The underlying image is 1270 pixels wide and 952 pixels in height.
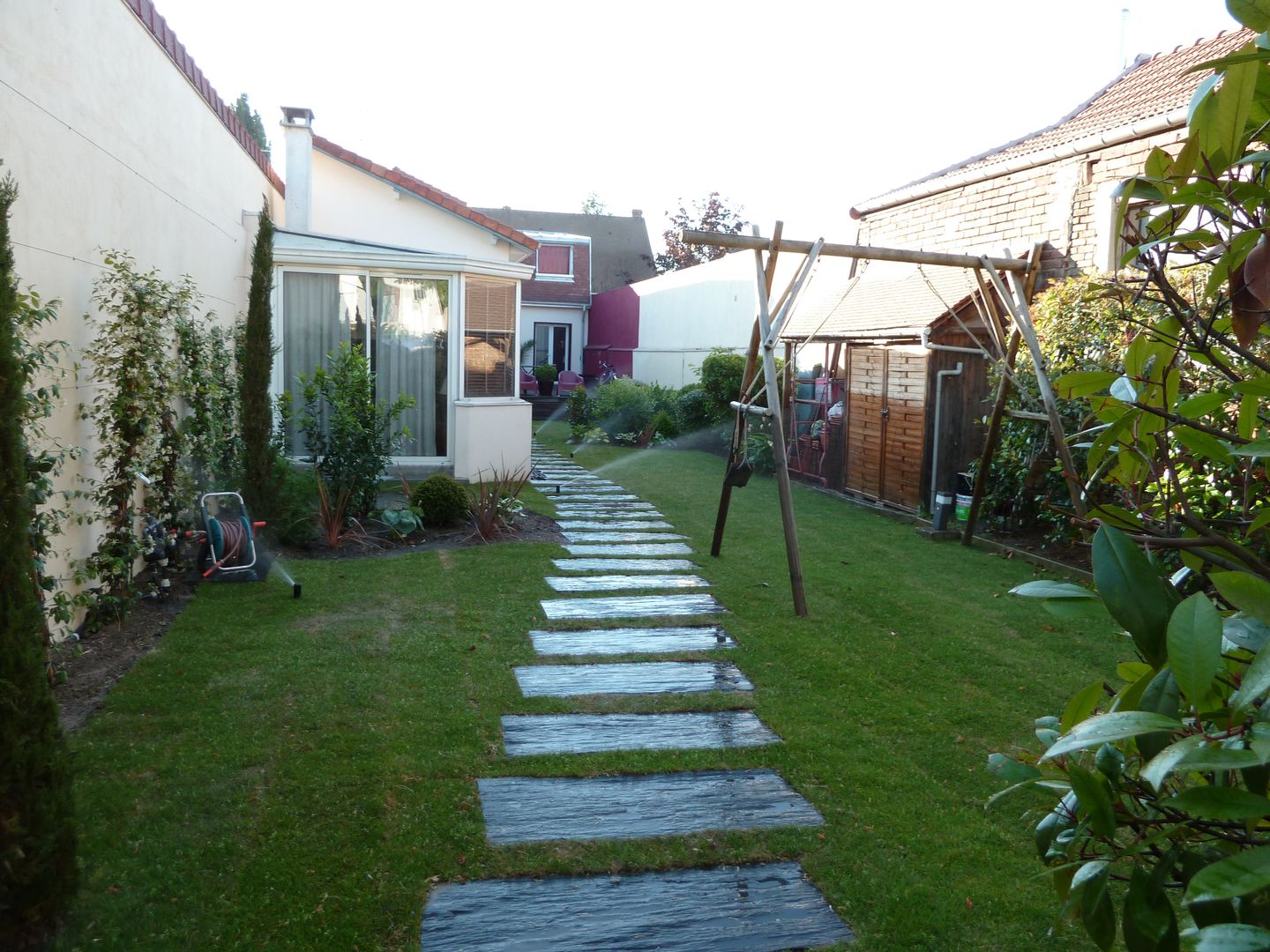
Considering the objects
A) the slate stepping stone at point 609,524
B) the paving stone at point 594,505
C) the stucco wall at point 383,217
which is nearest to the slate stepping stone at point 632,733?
the slate stepping stone at point 609,524

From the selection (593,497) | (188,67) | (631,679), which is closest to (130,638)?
(631,679)

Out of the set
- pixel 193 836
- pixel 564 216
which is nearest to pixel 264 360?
pixel 193 836

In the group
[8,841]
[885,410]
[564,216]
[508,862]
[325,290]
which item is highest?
[564,216]

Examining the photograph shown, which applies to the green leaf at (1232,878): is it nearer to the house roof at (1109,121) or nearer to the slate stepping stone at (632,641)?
the slate stepping stone at (632,641)

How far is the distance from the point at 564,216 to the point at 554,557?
29.8 meters

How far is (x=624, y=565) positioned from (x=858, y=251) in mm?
3012

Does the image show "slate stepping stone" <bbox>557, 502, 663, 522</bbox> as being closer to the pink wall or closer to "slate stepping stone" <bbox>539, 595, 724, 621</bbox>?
"slate stepping stone" <bbox>539, 595, 724, 621</bbox>

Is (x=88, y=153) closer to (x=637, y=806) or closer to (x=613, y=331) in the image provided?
(x=637, y=806)

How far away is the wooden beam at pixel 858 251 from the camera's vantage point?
20.9 feet

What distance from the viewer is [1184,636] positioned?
0.93 metres

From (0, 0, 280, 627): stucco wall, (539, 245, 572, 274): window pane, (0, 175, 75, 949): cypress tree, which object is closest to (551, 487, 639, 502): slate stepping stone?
(0, 0, 280, 627): stucco wall

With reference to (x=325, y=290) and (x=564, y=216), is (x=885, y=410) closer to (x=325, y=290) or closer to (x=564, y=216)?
(x=325, y=290)

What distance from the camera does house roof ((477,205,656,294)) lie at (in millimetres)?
35000

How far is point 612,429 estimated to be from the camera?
1888cm
